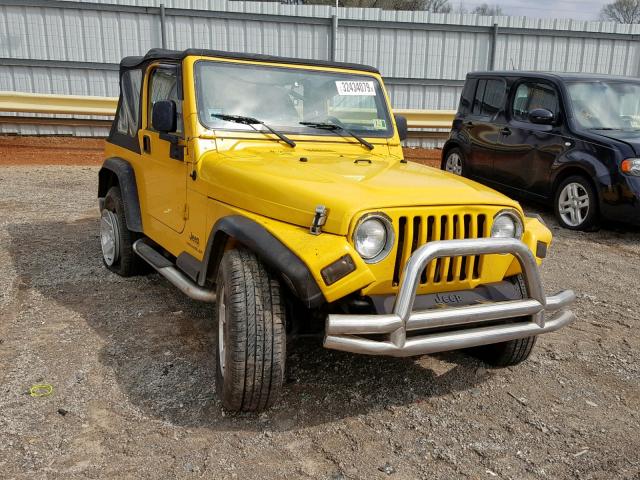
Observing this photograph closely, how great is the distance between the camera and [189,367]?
11.8 feet

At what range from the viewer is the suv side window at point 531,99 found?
7.49 meters

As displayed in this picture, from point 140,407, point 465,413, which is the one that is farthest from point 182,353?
point 465,413

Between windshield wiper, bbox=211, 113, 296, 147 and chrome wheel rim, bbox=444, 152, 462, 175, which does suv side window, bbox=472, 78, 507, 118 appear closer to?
chrome wheel rim, bbox=444, 152, 462, 175

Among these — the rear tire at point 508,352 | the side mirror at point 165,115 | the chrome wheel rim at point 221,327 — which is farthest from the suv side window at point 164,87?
the rear tire at point 508,352

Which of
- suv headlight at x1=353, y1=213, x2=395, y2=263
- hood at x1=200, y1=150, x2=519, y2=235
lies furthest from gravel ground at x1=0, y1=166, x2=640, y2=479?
hood at x1=200, y1=150, x2=519, y2=235

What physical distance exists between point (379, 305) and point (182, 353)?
1.52 m

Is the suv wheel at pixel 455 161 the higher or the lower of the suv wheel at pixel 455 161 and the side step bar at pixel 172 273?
the lower

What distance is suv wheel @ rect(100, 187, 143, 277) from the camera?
496cm

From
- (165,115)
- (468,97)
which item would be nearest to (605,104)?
(468,97)

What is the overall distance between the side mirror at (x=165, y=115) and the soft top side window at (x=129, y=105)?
106 centimetres

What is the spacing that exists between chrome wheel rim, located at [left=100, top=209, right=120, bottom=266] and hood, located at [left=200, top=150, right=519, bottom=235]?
174 centimetres

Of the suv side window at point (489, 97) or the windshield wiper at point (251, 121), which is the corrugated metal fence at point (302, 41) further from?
the windshield wiper at point (251, 121)

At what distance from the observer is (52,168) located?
35.4ft

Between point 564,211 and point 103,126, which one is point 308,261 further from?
point 103,126
